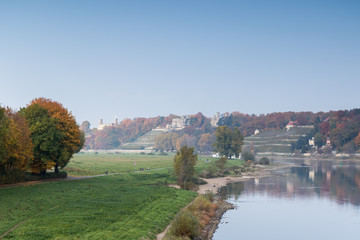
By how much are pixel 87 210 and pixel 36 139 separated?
76.4ft

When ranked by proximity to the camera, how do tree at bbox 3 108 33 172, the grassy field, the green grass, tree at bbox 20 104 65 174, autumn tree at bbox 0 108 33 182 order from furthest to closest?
the grassy field, tree at bbox 20 104 65 174, tree at bbox 3 108 33 172, autumn tree at bbox 0 108 33 182, the green grass

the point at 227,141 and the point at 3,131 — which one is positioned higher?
the point at 3,131

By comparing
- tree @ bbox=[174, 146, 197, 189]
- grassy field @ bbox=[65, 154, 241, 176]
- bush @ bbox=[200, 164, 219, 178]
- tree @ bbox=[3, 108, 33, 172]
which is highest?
tree @ bbox=[3, 108, 33, 172]

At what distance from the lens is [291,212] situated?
2074 inches

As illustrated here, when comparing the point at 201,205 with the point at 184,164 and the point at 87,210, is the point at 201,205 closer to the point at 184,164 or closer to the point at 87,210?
the point at 87,210

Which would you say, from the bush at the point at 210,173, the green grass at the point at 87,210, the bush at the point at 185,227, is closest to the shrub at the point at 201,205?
the green grass at the point at 87,210

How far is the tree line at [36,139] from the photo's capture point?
49.3 meters

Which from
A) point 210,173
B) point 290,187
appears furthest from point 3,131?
point 210,173

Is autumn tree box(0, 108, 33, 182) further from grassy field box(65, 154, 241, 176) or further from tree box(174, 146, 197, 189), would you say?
tree box(174, 146, 197, 189)

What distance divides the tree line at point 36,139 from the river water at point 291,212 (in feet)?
85.4

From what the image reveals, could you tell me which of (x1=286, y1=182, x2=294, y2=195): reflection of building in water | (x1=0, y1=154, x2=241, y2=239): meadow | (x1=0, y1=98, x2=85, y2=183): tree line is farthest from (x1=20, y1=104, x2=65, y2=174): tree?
(x1=286, y1=182, x2=294, y2=195): reflection of building in water

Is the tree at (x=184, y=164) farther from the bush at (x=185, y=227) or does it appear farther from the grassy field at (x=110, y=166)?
the bush at (x=185, y=227)

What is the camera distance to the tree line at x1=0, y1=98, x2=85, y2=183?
1941 inches

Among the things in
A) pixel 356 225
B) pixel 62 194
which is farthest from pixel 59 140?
pixel 356 225
